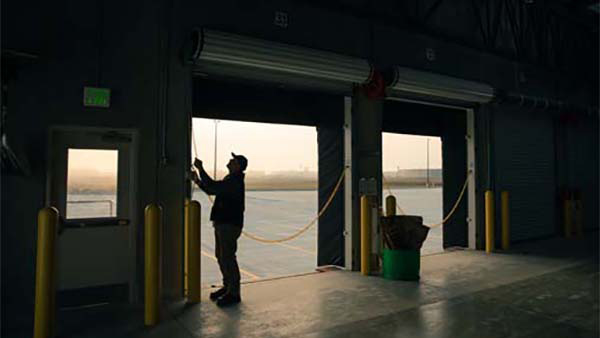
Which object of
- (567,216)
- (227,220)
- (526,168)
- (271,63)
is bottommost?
(567,216)

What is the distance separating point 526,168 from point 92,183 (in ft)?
25.8

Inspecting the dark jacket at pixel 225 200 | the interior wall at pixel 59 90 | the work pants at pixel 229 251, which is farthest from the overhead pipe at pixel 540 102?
the interior wall at pixel 59 90

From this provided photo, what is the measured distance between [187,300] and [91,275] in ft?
3.20

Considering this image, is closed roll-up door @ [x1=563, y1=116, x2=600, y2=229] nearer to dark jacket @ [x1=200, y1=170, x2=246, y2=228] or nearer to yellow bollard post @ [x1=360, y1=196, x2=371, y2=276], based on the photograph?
yellow bollard post @ [x1=360, y1=196, x2=371, y2=276]

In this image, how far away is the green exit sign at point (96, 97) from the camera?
156 inches

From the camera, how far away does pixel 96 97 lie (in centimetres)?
400

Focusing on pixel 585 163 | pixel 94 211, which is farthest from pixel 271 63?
pixel 585 163

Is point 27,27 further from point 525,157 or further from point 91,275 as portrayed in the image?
point 525,157

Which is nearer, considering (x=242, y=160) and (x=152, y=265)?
(x=152, y=265)

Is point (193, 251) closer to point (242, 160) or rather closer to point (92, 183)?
point (242, 160)

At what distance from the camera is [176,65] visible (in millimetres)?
4422

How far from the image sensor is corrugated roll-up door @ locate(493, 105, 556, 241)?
7.71 m

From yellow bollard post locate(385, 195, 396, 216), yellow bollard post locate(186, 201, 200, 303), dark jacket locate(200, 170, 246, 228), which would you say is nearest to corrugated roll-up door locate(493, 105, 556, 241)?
yellow bollard post locate(385, 195, 396, 216)

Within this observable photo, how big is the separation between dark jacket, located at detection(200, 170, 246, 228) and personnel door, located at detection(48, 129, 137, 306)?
798 mm
